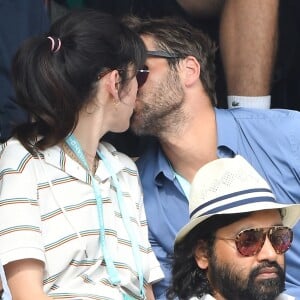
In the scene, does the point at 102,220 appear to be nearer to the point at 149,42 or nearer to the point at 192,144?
the point at 192,144

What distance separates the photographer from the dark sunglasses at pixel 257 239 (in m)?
2.66

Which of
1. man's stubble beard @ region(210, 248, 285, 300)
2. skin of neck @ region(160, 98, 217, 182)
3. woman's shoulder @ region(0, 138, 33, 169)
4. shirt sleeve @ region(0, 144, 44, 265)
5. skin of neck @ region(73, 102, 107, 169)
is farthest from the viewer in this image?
skin of neck @ region(160, 98, 217, 182)

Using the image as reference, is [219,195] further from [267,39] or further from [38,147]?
[267,39]

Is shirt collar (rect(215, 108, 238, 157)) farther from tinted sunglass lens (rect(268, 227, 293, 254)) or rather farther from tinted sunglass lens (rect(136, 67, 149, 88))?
tinted sunglass lens (rect(268, 227, 293, 254))

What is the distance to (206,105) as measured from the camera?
3535 millimetres

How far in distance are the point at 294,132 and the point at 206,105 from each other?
14.1 inches

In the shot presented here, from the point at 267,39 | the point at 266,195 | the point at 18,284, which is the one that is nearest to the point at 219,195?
the point at 266,195

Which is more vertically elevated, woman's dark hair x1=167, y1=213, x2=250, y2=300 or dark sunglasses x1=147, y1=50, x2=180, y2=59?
dark sunglasses x1=147, y1=50, x2=180, y2=59

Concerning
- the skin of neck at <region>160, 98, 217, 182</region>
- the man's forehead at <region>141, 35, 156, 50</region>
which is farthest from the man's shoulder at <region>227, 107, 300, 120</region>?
the man's forehead at <region>141, 35, 156, 50</region>

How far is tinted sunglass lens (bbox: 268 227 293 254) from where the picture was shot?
2.68 meters

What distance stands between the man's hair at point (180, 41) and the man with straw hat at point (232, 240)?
2.61ft

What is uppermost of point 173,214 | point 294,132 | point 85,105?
point 85,105

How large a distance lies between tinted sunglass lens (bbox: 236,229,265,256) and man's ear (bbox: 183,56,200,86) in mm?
969

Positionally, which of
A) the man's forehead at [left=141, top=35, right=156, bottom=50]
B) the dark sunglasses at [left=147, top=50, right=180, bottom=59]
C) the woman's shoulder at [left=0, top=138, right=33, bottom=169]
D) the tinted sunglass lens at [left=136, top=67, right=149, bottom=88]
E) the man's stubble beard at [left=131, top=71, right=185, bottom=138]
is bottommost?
the man's stubble beard at [left=131, top=71, right=185, bottom=138]
